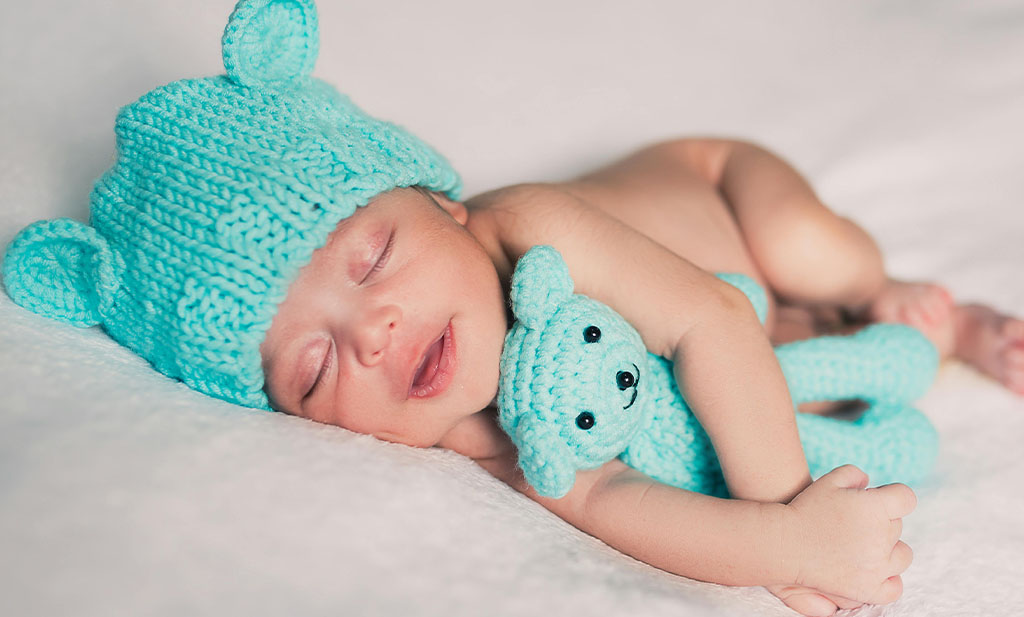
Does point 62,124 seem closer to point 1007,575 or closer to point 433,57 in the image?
point 433,57

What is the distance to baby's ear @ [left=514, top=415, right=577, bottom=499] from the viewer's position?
3.50ft

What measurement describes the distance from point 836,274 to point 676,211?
1.03ft

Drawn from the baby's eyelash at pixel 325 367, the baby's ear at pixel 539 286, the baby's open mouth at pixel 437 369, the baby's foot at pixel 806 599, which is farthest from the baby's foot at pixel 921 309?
the baby's eyelash at pixel 325 367

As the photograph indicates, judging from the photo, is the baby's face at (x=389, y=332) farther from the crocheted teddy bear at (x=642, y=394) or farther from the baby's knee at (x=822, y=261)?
the baby's knee at (x=822, y=261)

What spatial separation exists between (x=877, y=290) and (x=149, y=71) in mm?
1441

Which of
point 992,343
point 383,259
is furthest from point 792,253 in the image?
point 383,259

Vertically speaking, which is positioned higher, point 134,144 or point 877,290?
point 134,144

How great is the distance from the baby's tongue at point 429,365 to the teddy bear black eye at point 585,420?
20 centimetres

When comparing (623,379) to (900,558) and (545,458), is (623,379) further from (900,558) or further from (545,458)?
(900,558)

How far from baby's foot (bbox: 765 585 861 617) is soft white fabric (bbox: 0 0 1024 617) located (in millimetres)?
37

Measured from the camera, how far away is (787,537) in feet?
3.50

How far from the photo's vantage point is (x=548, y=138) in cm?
207

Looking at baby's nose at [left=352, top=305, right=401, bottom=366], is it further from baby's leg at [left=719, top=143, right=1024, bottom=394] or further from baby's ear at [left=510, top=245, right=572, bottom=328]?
baby's leg at [left=719, top=143, right=1024, bottom=394]

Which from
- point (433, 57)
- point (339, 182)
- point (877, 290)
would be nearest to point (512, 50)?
point (433, 57)
